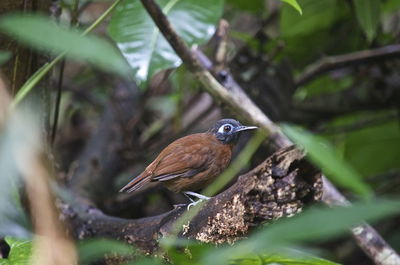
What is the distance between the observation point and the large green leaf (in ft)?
8.78

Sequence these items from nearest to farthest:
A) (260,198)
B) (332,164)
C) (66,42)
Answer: (66,42), (332,164), (260,198)

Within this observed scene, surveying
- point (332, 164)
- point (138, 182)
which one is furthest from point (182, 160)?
point (332, 164)

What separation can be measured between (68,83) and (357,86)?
212cm

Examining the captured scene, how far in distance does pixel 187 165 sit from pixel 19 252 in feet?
2.47

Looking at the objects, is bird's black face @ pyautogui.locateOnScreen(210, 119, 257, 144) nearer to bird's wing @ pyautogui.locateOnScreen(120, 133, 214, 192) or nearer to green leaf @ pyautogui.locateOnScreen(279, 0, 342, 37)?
bird's wing @ pyautogui.locateOnScreen(120, 133, 214, 192)

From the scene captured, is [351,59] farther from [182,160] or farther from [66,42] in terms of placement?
[66,42]

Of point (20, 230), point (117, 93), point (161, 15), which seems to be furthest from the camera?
point (117, 93)

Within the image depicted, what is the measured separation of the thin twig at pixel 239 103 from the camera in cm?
248

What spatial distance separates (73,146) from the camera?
15.7ft

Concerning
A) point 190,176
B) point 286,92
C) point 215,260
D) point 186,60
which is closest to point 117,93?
point 286,92

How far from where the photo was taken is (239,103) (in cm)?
299

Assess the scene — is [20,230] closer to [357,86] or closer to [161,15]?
[161,15]

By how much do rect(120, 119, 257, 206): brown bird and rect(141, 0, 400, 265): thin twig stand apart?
1.29ft

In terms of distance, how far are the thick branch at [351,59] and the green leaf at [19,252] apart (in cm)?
258
